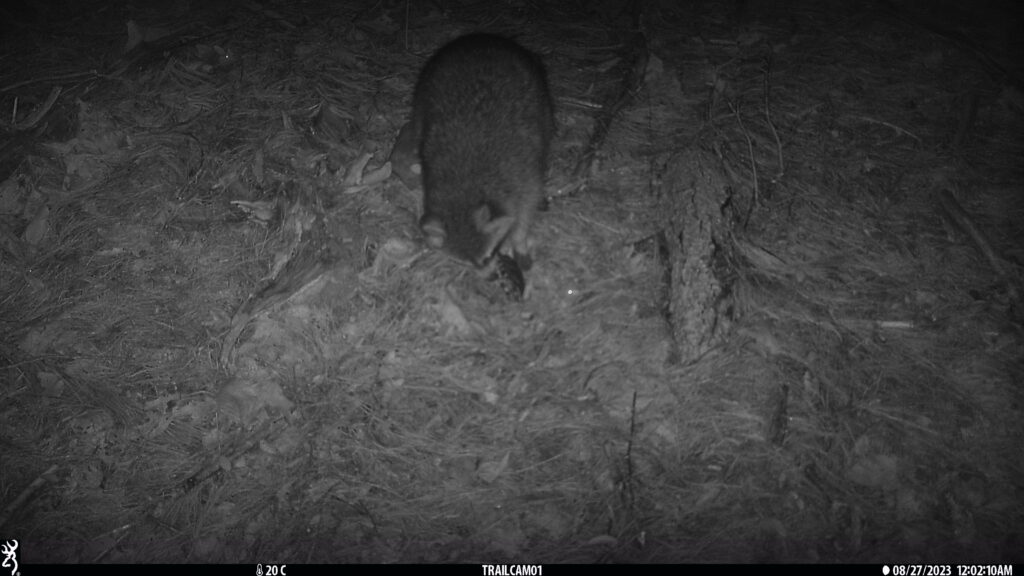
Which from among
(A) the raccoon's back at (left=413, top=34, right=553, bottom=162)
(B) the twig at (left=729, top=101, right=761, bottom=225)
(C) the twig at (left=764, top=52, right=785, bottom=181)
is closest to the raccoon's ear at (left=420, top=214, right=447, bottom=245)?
(A) the raccoon's back at (left=413, top=34, right=553, bottom=162)

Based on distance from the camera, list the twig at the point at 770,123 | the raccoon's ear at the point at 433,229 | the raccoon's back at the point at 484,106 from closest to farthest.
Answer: the raccoon's ear at the point at 433,229 < the twig at the point at 770,123 < the raccoon's back at the point at 484,106

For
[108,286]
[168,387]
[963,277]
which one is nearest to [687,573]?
[963,277]

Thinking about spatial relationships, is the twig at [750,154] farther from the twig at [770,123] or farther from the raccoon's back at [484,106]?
the raccoon's back at [484,106]

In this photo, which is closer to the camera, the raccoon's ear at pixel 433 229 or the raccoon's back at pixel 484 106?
the raccoon's ear at pixel 433 229

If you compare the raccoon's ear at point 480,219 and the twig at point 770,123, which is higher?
the twig at point 770,123

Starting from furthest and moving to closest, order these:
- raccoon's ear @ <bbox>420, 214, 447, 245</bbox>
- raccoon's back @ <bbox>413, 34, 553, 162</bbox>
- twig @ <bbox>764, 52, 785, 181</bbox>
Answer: raccoon's back @ <bbox>413, 34, 553, 162</bbox>
twig @ <bbox>764, 52, 785, 181</bbox>
raccoon's ear @ <bbox>420, 214, 447, 245</bbox>

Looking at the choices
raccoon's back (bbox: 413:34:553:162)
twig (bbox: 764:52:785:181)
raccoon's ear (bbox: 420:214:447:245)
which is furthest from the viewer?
raccoon's back (bbox: 413:34:553:162)

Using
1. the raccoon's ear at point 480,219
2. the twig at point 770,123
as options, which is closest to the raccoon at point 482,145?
the raccoon's ear at point 480,219

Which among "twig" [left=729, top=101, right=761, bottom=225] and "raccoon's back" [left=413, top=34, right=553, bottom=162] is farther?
"raccoon's back" [left=413, top=34, right=553, bottom=162]

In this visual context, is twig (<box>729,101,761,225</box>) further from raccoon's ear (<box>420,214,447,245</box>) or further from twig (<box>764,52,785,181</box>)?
raccoon's ear (<box>420,214,447,245</box>)

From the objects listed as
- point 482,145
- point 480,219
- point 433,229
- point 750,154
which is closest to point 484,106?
point 482,145

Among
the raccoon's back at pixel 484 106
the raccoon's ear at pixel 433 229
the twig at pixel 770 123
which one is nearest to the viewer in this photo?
the raccoon's ear at pixel 433 229

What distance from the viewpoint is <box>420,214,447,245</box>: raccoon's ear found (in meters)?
4.21

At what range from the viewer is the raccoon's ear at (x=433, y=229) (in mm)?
4207
